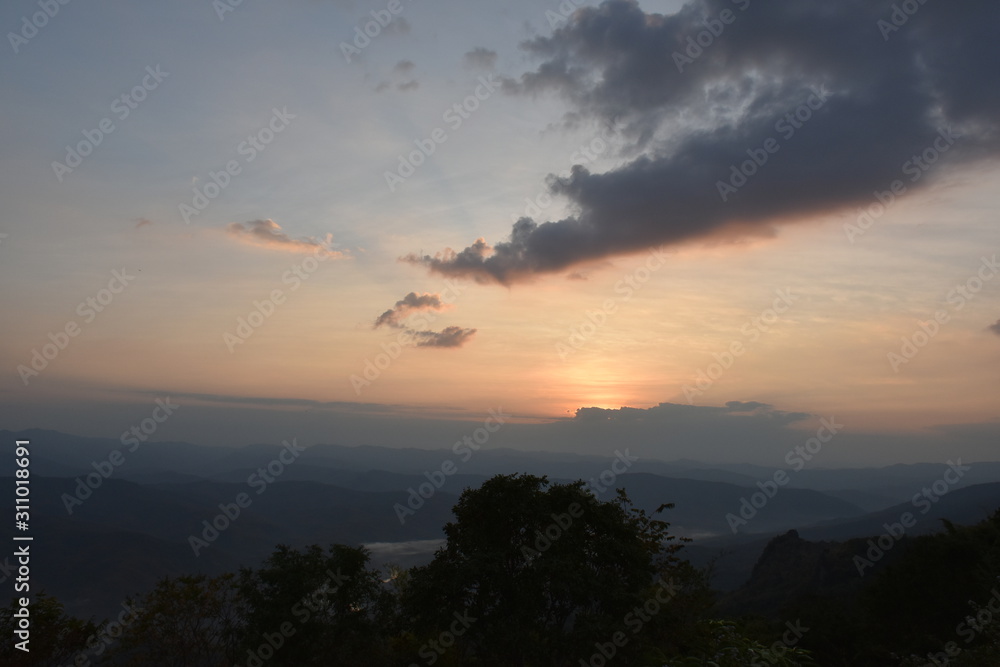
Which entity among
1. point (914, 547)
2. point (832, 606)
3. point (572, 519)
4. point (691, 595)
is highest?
point (572, 519)

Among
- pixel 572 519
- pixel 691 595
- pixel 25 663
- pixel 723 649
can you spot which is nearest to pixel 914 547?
pixel 691 595

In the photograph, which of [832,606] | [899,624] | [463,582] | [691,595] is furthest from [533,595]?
[832,606]

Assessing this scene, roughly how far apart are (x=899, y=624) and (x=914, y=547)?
5.48 m

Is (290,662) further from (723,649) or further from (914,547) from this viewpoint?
(914,547)

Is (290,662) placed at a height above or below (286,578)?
below

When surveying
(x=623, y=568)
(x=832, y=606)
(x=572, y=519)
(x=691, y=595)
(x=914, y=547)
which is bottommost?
(x=832, y=606)

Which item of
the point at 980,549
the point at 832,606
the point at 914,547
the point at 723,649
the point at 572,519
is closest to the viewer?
the point at 723,649

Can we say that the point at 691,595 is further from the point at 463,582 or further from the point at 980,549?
the point at 980,549

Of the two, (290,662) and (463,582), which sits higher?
(463,582)

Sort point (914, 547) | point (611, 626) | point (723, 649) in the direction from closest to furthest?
point (723, 649)
point (611, 626)
point (914, 547)

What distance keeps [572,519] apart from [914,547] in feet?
97.0

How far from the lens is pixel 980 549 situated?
35312mm

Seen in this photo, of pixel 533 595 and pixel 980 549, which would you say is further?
pixel 980 549

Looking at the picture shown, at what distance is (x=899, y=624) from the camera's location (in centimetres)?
3731
